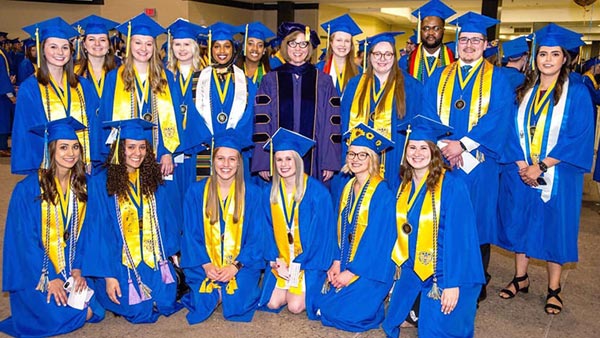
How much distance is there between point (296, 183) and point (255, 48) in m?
1.96

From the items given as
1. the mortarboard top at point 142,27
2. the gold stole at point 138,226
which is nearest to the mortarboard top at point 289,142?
the gold stole at point 138,226

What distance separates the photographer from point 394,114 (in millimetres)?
3980

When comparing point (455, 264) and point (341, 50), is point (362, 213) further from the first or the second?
point (341, 50)

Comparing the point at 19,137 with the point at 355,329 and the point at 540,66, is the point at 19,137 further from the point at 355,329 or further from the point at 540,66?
the point at 540,66

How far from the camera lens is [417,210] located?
3312 millimetres

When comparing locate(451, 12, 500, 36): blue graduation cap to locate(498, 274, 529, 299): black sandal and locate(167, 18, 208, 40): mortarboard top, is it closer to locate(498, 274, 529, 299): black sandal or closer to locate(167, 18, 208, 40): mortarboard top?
locate(498, 274, 529, 299): black sandal

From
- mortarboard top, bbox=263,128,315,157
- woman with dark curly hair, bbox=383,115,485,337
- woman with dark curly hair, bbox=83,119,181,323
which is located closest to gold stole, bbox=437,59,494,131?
woman with dark curly hair, bbox=383,115,485,337

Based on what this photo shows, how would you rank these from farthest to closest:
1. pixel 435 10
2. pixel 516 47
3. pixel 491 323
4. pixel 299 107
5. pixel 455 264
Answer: pixel 516 47, pixel 435 10, pixel 299 107, pixel 491 323, pixel 455 264

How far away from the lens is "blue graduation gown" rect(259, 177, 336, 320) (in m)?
3.60

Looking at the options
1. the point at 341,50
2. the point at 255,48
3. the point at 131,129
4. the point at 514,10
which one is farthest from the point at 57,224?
the point at 514,10

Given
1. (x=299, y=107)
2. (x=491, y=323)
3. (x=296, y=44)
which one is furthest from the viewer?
(x=299, y=107)

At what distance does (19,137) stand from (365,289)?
2552 millimetres

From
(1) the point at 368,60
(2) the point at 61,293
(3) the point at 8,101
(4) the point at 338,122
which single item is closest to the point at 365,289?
(4) the point at 338,122

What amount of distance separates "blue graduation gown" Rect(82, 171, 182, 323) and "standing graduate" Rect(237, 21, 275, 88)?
1.88 m
